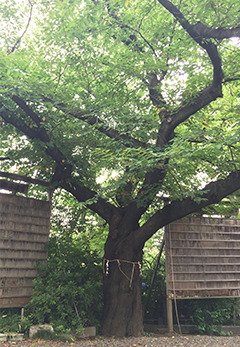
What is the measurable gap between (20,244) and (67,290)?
4.32 ft

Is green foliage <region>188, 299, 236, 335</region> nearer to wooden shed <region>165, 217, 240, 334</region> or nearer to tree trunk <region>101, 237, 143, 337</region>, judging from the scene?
wooden shed <region>165, 217, 240, 334</region>

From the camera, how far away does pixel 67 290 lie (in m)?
5.81

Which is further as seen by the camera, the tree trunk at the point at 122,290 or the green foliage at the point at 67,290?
the tree trunk at the point at 122,290

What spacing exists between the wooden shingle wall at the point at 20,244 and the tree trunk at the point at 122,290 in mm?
1437

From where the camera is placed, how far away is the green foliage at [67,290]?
557 centimetres

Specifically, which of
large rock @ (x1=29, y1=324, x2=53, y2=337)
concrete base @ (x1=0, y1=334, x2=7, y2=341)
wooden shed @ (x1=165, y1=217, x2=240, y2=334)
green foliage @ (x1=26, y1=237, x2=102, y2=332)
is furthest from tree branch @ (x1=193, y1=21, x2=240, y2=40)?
concrete base @ (x1=0, y1=334, x2=7, y2=341)

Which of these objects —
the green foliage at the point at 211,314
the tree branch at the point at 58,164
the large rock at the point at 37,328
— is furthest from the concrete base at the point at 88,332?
the green foliage at the point at 211,314

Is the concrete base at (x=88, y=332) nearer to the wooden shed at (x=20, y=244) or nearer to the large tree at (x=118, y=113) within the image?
the large tree at (x=118, y=113)

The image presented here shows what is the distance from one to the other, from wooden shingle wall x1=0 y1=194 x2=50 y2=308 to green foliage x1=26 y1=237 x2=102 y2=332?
236 millimetres

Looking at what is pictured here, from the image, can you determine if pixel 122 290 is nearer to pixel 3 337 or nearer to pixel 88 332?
pixel 88 332

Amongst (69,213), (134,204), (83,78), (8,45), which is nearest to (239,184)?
(134,204)

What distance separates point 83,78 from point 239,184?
382 cm

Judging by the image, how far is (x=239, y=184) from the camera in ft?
18.4

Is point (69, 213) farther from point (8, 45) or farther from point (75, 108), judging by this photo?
point (8, 45)
